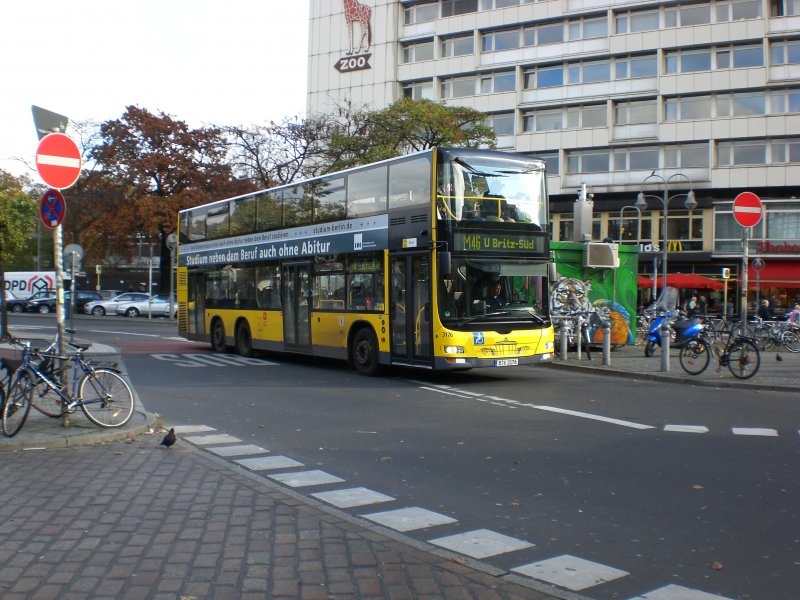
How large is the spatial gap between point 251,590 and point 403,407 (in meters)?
7.63

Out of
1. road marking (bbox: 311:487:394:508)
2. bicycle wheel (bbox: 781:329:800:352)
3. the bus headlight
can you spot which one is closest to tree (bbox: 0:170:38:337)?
the bus headlight

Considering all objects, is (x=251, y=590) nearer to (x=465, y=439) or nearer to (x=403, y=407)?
(x=465, y=439)

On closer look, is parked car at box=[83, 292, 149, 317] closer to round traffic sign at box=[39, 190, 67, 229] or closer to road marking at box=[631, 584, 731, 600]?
round traffic sign at box=[39, 190, 67, 229]

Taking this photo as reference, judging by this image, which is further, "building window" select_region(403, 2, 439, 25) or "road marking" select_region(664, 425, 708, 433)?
"building window" select_region(403, 2, 439, 25)

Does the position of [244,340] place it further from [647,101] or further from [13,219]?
[647,101]

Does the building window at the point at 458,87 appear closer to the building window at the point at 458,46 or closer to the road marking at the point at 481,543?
the building window at the point at 458,46

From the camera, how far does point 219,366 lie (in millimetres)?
18359

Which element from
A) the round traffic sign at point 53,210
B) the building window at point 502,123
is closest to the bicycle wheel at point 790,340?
the round traffic sign at point 53,210

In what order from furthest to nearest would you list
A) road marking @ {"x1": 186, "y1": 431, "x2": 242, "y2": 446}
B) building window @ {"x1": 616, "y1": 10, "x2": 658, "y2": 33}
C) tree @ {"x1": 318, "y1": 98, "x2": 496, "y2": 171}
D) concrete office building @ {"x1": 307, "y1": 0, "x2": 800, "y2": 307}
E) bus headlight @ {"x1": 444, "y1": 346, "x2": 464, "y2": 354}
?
building window @ {"x1": 616, "y1": 10, "x2": 658, "y2": 33} < concrete office building @ {"x1": 307, "y1": 0, "x2": 800, "y2": 307} < tree @ {"x1": 318, "y1": 98, "x2": 496, "y2": 171} < bus headlight @ {"x1": 444, "y1": 346, "x2": 464, "y2": 354} < road marking @ {"x1": 186, "y1": 431, "x2": 242, "y2": 446}

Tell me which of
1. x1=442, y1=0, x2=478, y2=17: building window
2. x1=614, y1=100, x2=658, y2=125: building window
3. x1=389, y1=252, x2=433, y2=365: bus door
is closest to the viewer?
x1=389, y1=252, x2=433, y2=365: bus door

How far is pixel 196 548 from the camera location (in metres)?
5.15

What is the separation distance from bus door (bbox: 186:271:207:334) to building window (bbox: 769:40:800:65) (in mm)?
39574

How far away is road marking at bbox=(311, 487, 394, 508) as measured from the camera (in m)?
6.49

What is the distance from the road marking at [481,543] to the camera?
5.26m
